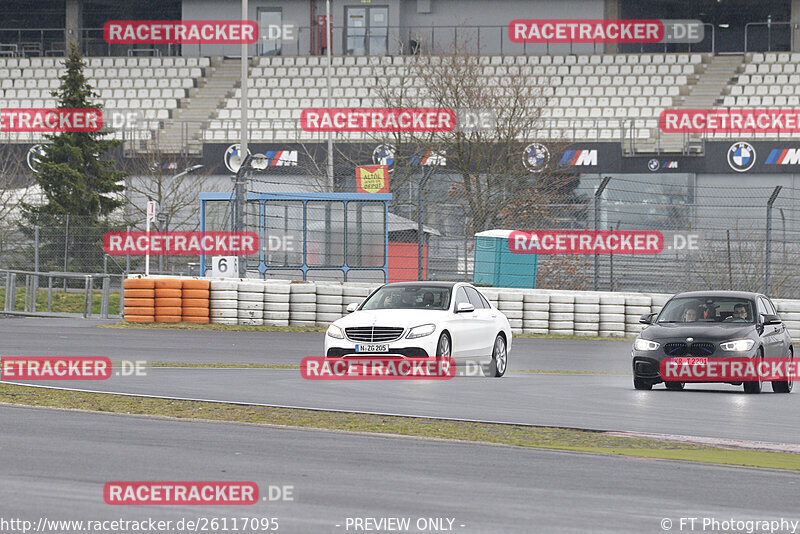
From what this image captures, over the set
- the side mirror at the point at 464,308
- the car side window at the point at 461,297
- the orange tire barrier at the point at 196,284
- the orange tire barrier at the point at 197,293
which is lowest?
the orange tire barrier at the point at 197,293

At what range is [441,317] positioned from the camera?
16578 millimetres

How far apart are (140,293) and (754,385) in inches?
538

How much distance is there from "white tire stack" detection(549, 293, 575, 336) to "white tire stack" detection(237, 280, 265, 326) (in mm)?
5713

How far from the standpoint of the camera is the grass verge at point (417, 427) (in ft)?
34.4

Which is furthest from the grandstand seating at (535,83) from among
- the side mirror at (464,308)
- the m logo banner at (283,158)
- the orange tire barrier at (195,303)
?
the side mirror at (464,308)

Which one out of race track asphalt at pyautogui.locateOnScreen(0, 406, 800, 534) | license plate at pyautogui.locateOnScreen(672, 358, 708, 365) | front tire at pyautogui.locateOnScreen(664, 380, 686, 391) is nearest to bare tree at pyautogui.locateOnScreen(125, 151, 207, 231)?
front tire at pyautogui.locateOnScreen(664, 380, 686, 391)

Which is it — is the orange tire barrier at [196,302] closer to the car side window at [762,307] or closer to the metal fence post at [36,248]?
the metal fence post at [36,248]

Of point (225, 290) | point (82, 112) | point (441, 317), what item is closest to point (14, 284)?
point (225, 290)

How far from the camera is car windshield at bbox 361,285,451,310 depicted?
56.5ft

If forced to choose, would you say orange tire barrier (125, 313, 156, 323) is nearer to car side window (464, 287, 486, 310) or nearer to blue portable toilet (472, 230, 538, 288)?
blue portable toilet (472, 230, 538, 288)

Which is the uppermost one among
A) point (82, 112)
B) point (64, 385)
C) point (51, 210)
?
point (82, 112)

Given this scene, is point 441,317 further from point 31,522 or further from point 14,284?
point 14,284

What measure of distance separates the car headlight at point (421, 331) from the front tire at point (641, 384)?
2.59 metres

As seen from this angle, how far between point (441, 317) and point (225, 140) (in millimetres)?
28300
